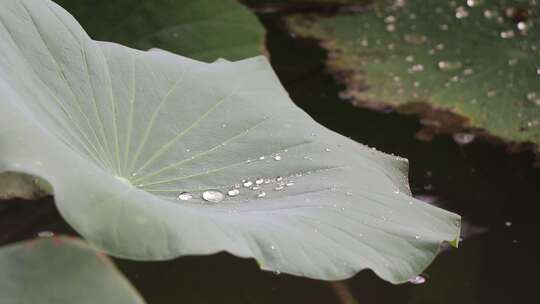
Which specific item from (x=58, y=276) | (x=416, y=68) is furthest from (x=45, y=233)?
(x=416, y=68)

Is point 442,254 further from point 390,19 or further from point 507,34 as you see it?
point 390,19

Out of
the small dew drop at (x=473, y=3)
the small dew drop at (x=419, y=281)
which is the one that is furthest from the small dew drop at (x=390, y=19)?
the small dew drop at (x=419, y=281)

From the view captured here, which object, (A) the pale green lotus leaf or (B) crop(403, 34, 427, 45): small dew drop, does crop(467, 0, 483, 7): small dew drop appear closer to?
(B) crop(403, 34, 427, 45): small dew drop

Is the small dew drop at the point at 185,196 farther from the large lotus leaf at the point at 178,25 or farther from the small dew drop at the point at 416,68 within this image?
the small dew drop at the point at 416,68

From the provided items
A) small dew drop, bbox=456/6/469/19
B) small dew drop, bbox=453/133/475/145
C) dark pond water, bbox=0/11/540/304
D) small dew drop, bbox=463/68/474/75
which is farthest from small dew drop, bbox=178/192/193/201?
small dew drop, bbox=456/6/469/19

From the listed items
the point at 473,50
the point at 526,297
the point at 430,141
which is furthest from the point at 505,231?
the point at 473,50

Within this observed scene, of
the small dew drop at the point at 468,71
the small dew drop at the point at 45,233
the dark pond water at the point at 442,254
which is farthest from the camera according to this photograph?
the small dew drop at the point at 468,71
